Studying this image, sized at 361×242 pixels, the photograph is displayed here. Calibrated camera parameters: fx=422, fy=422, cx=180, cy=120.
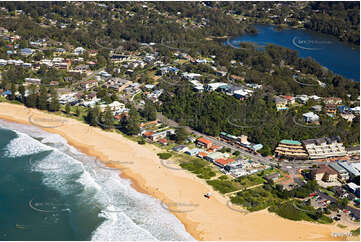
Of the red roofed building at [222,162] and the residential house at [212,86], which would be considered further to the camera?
the residential house at [212,86]

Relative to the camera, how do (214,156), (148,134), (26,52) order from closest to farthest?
1. (214,156)
2. (148,134)
3. (26,52)

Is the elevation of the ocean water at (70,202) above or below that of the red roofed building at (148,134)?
below

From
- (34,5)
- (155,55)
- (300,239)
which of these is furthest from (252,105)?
(34,5)

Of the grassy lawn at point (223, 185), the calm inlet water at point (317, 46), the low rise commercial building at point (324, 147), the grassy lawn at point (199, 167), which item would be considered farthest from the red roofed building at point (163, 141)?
the calm inlet water at point (317, 46)

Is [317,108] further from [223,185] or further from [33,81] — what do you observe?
[33,81]

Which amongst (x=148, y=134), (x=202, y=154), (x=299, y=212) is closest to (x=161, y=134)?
(x=148, y=134)

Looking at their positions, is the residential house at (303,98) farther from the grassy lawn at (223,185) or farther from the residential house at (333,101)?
the grassy lawn at (223,185)
